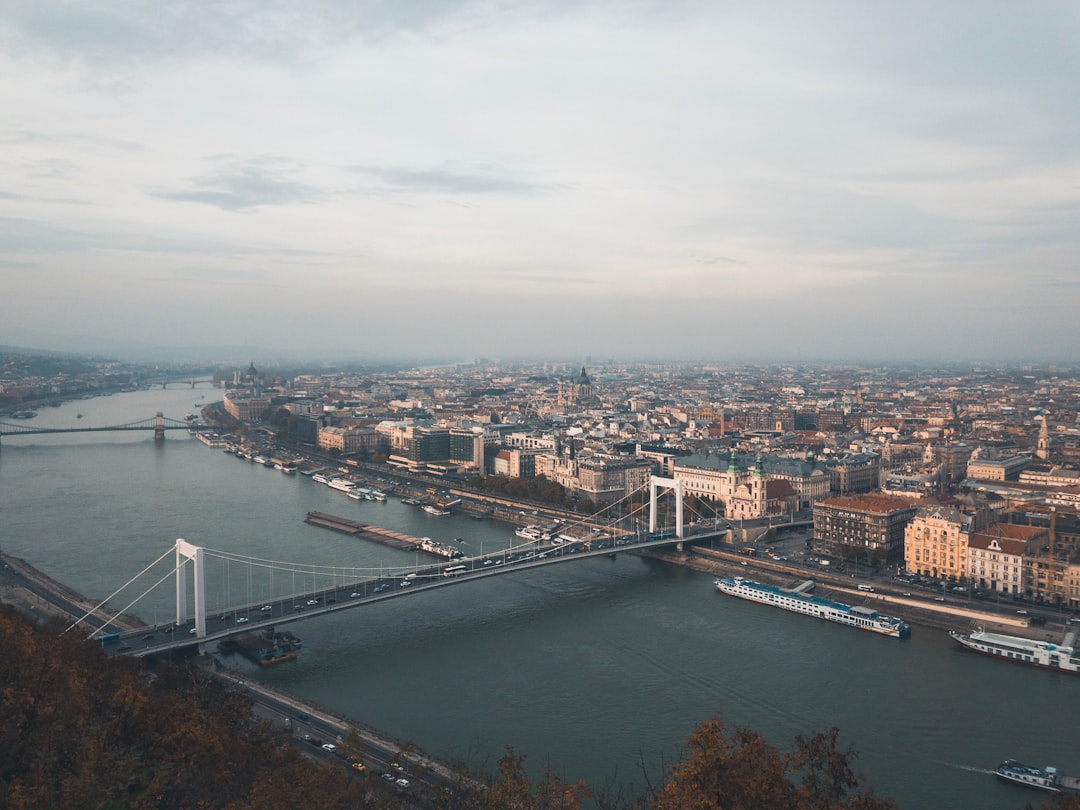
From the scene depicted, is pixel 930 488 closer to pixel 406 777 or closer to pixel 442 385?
pixel 406 777

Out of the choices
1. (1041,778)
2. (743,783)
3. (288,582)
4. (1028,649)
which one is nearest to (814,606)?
(1028,649)

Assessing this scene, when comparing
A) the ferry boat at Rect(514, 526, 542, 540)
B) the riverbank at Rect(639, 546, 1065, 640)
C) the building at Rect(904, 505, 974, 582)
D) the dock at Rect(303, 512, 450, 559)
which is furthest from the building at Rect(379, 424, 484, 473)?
the building at Rect(904, 505, 974, 582)

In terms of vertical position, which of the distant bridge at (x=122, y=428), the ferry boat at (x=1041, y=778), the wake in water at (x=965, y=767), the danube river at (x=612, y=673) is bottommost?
the wake in water at (x=965, y=767)

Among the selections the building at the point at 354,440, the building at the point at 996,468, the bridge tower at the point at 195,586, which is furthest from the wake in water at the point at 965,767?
the building at the point at 354,440

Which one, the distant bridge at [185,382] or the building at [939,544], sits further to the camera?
the distant bridge at [185,382]

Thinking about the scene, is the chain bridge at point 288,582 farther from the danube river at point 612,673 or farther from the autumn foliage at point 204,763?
the autumn foliage at point 204,763

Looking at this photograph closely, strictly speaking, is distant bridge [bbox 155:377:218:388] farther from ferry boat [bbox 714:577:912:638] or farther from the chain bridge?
ferry boat [bbox 714:577:912:638]

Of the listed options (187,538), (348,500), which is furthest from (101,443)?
(187,538)
